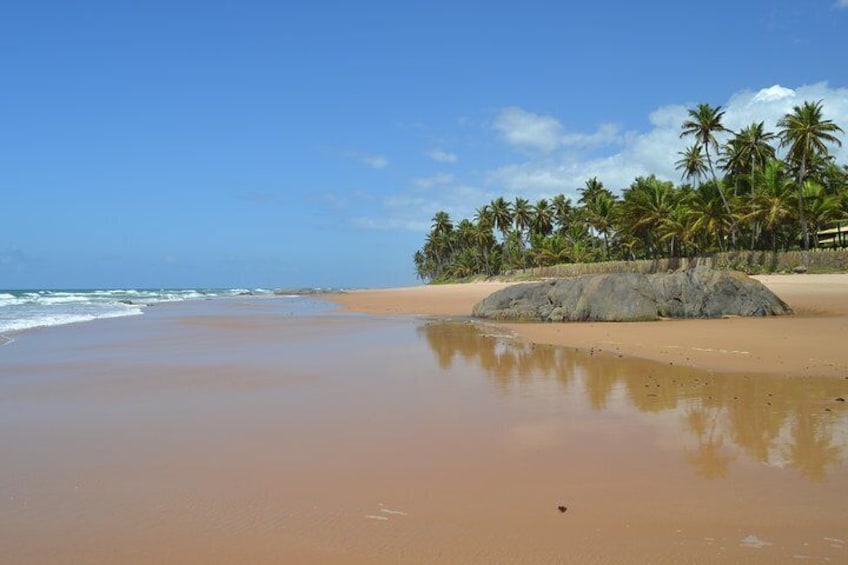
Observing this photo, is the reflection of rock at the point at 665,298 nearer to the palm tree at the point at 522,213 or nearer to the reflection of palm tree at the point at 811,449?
the reflection of palm tree at the point at 811,449

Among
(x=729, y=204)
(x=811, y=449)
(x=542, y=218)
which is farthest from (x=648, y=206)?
(x=811, y=449)

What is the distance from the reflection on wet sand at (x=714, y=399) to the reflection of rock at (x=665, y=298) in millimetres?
7607

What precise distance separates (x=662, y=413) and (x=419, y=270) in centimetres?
15165

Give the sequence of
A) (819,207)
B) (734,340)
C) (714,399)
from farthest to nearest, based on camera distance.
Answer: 1. (819,207)
2. (734,340)
3. (714,399)

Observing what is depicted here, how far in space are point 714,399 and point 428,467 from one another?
4.70 m

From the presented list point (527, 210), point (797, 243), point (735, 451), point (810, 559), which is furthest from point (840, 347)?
point (527, 210)

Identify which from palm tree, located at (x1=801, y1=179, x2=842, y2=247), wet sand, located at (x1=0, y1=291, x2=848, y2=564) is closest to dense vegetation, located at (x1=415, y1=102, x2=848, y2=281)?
palm tree, located at (x1=801, y1=179, x2=842, y2=247)

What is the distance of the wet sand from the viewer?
4047 millimetres

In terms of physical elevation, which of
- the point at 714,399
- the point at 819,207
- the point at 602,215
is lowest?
the point at 714,399

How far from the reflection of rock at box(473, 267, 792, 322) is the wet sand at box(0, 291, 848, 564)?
10.00 metres

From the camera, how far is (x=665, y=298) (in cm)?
2125

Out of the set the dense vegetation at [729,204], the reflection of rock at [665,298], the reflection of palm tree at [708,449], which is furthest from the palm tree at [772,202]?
the reflection of palm tree at [708,449]

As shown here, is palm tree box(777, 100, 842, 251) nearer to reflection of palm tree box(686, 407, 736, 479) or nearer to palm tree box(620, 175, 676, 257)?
palm tree box(620, 175, 676, 257)

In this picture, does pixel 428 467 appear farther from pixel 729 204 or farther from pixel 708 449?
pixel 729 204
